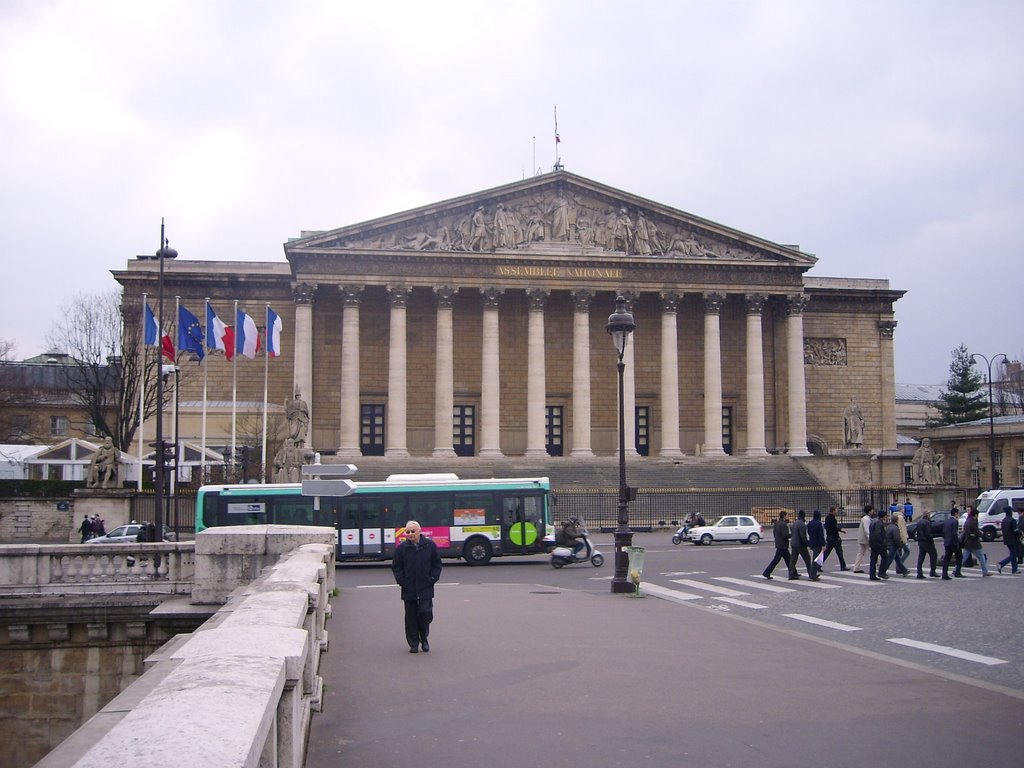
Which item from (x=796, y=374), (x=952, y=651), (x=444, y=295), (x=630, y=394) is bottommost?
(x=952, y=651)

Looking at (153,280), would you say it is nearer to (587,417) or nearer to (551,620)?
(587,417)

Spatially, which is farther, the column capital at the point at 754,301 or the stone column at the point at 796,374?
the stone column at the point at 796,374

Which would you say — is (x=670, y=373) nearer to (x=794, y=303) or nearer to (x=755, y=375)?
(x=755, y=375)

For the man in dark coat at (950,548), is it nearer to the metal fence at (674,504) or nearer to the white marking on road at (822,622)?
the white marking on road at (822,622)

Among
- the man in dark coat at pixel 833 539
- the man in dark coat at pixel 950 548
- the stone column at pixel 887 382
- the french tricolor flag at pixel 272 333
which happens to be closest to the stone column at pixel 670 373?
the stone column at pixel 887 382

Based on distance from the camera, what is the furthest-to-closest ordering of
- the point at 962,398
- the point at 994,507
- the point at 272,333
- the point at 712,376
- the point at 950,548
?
the point at 962,398 < the point at 712,376 < the point at 994,507 < the point at 272,333 < the point at 950,548

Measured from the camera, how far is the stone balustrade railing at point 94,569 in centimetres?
1591

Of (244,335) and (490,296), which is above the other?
(490,296)

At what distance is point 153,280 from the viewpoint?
58062 millimetres

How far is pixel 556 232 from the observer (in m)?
55.6

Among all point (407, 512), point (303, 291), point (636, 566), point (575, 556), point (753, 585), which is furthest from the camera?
point (303, 291)

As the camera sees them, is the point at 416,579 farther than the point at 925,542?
No

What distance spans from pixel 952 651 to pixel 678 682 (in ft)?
16.5

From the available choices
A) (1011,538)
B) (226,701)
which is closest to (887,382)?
(1011,538)
